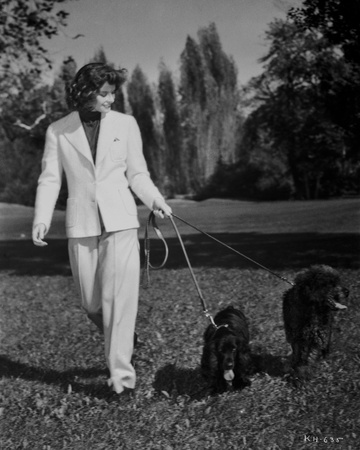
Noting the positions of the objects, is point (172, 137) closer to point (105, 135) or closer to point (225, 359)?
point (105, 135)

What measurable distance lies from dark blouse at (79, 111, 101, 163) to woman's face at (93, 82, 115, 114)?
0.20ft

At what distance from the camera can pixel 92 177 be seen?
3227mm

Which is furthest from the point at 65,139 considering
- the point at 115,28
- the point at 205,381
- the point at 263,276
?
the point at 263,276

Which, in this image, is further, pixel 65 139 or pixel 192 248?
pixel 192 248

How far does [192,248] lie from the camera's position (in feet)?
23.1

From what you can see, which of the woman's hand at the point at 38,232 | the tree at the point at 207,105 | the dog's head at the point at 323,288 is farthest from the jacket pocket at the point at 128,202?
the tree at the point at 207,105

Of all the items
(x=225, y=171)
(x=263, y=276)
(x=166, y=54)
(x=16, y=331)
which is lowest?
(x=16, y=331)

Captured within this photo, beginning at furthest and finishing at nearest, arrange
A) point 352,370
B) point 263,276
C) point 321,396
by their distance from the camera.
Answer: point 263,276, point 352,370, point 321,396

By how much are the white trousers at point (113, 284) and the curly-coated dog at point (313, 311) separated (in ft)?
3.52

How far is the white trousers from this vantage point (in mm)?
3262

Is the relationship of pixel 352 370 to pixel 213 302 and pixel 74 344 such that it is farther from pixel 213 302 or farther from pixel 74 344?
pixel 74 344

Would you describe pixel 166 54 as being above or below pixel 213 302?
above

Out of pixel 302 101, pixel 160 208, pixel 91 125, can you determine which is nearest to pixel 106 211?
pixel 160 208

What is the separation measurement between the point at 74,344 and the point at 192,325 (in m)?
1.06
